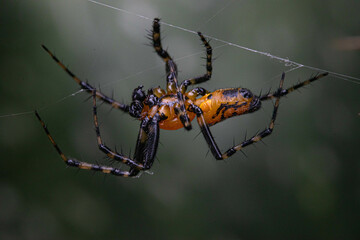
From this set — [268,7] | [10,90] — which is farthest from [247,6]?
[10,90]

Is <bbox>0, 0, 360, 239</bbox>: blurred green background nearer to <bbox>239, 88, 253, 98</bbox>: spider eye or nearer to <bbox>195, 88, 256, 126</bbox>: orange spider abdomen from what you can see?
<bbox>195, 88, 256, 126</bbox>: orange spider abdomen

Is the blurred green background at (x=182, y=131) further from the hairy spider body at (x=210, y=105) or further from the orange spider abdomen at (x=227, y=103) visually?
the orange spider abdomen at (x=227, y=103)

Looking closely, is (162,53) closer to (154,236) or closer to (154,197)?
(154,197)

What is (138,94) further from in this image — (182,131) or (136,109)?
(182,131)

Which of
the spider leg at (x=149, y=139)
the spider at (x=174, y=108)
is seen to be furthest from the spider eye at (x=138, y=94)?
the spider leg at (x=149, y=139)

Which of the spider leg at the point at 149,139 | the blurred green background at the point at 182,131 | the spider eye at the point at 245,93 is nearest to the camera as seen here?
the spider eye at the point at 245,93
